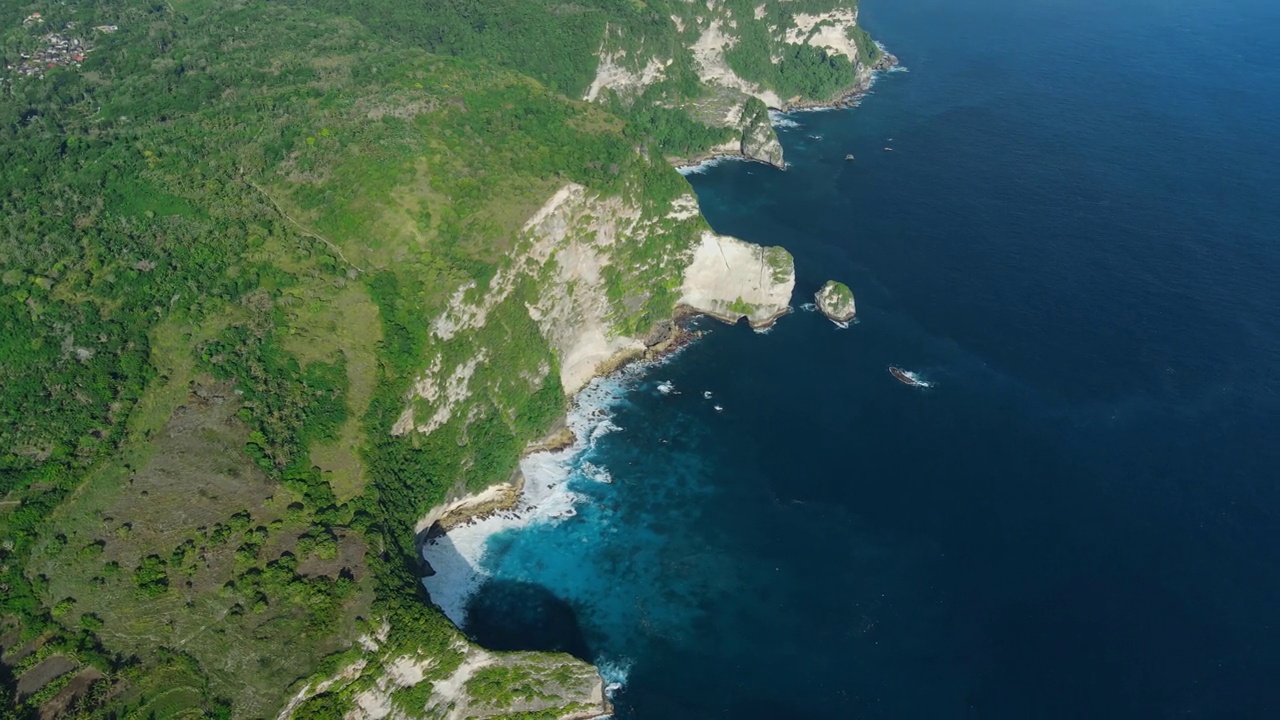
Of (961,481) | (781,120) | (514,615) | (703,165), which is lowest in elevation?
(514,615)

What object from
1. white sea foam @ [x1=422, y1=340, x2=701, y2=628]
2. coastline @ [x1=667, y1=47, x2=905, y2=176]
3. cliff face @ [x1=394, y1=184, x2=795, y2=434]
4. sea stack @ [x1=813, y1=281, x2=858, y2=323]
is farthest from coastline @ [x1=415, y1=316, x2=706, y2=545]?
coastline @ [x1=667, y1=47, x2=905, y2=176]

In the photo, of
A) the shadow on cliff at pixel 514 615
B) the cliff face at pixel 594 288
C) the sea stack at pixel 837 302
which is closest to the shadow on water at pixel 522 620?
the shadow on cliff at pixel 514 615

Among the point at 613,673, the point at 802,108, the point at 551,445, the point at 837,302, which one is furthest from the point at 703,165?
the point at 613,673

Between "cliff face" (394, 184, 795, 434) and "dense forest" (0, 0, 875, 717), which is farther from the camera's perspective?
"cliff face" (394, 184, 795, 434)

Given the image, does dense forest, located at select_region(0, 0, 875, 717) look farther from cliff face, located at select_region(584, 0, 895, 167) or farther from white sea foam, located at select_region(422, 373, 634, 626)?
cliff face, located at select_region(584, 0, 895, 167)

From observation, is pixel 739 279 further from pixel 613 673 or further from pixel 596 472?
pixel 613 673

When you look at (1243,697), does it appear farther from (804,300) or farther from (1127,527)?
(804,300)
